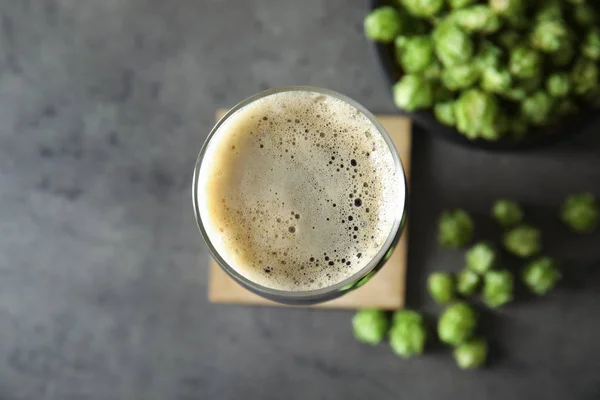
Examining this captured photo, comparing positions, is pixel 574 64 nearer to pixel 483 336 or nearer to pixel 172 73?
pixel 483 336

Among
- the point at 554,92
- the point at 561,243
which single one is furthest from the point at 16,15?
the point at 561,243

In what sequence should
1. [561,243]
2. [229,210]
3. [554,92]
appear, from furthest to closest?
[561,243] → [554,92] → [229,210]

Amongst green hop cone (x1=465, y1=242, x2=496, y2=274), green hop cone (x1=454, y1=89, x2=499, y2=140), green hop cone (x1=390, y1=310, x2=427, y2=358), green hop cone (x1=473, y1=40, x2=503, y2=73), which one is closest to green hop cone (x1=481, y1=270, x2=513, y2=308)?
green hop cone (x1=465, y1=242, x2=496, y2=274)

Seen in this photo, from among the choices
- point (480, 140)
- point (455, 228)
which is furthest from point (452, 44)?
point (455, 228)

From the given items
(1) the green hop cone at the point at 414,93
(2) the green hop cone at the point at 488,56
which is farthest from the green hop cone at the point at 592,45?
(1) the green hop cone at the point at 414,93

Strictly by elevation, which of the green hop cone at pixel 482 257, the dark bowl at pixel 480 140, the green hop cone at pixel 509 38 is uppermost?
the green hop cone at pixel 509 38

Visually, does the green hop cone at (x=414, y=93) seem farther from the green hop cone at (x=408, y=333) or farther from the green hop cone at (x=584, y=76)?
the green hop cone at (x=408, y=333)
